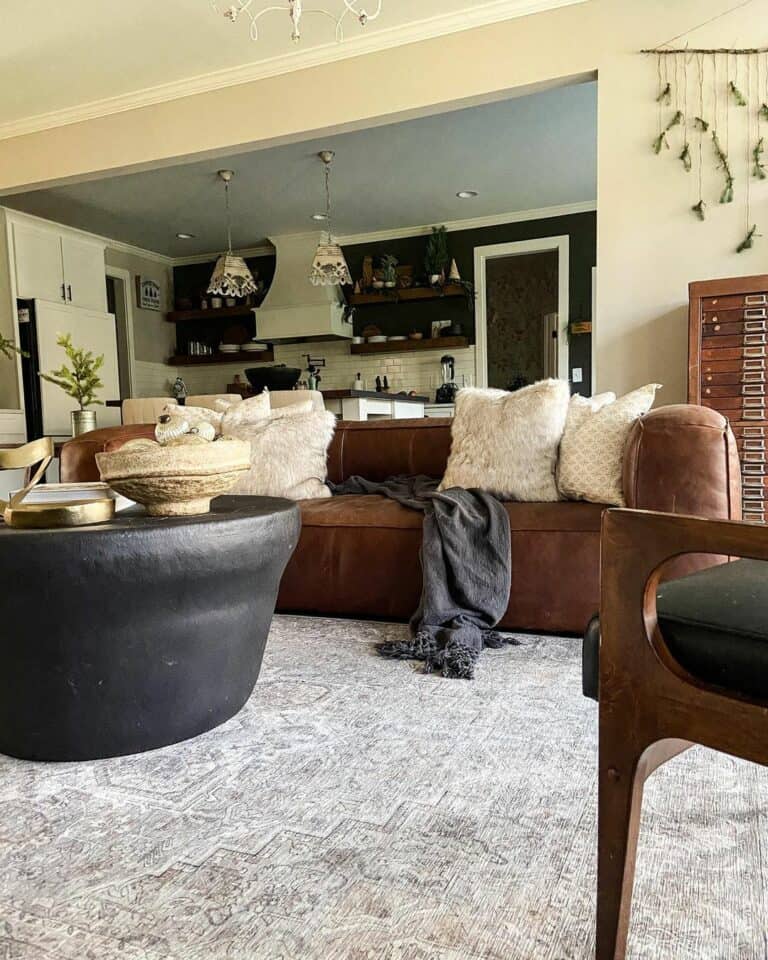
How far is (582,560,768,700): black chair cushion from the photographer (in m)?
0.79

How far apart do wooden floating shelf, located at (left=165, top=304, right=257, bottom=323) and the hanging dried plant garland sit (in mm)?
5360

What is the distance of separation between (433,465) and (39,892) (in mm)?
2370

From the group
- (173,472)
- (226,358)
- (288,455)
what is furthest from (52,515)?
(226,358)

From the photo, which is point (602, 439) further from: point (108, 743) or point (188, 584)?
point (108, 743)

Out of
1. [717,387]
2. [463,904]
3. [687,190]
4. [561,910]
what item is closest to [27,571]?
[463,904]

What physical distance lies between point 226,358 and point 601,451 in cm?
662

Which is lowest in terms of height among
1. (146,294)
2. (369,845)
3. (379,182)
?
(369,845)

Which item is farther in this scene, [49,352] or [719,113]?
[49,352]

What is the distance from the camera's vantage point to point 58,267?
6.87 metres

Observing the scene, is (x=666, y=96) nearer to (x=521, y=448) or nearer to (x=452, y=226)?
(x=521, y=448)

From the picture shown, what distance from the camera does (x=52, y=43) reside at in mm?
4098

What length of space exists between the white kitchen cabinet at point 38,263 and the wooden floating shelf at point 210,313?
1.69 m

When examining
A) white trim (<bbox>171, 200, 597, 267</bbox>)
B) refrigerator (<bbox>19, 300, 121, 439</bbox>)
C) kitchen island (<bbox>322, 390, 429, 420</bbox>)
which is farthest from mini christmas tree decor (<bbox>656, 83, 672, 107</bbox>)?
refrigerator (<bbox>19, 300, 121, 439</bbox>)

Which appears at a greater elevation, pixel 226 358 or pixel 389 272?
pixel 389 272
